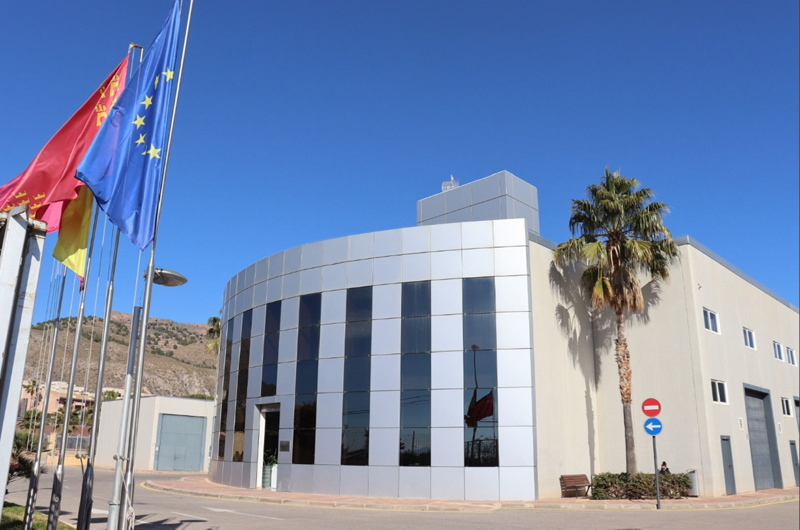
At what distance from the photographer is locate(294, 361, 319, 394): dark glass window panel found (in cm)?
2539

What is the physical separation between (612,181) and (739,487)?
41.1ft

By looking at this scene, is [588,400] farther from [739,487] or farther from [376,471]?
[376,471]

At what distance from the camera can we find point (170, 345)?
137875 mm

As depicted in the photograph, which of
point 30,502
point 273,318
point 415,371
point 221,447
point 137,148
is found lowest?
point 30,502

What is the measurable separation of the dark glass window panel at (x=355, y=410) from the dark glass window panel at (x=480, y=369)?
3.87 meters

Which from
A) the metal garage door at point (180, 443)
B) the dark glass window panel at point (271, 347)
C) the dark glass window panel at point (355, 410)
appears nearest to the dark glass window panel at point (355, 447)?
the dark glass window panel at point (355, 410)

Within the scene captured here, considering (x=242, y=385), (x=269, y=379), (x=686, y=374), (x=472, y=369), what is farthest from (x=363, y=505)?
(x=686, y=374)

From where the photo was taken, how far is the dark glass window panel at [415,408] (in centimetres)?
2278

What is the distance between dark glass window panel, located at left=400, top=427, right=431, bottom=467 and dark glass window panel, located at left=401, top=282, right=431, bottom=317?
4.12 m

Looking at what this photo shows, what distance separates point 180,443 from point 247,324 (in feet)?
74.7

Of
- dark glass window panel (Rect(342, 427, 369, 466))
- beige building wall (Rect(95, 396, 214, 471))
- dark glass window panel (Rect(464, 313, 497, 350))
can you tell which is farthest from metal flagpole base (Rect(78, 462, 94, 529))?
beige building wall (Rect(95, 396, 214, 471))

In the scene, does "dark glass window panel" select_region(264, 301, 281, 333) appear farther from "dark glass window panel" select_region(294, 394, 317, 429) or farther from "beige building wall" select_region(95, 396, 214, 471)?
"beige building wall" select_region(95, 396, 214, 471)

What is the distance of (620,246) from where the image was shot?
79.4 ft

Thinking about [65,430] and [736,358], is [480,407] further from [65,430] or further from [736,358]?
[65,430]
